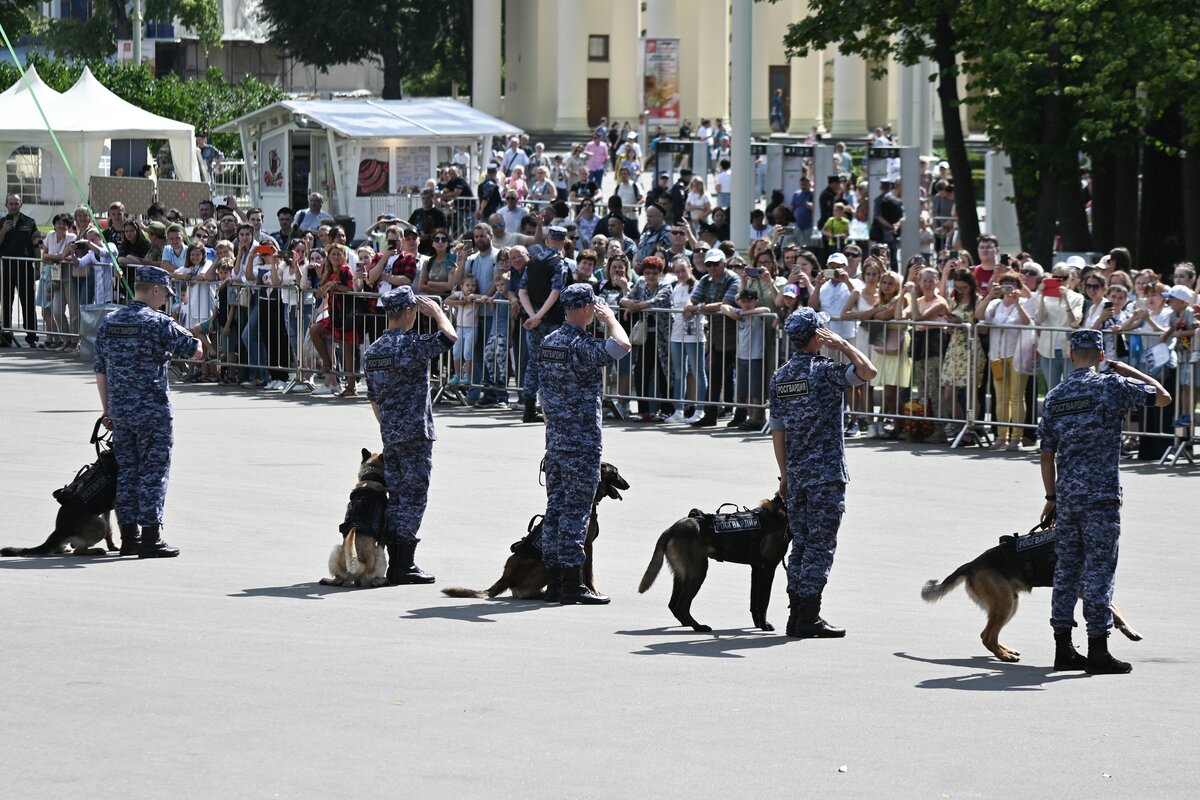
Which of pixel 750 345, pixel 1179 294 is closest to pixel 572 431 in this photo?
pixel 1179 294

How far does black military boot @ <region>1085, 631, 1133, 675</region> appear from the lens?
9484 millimetres

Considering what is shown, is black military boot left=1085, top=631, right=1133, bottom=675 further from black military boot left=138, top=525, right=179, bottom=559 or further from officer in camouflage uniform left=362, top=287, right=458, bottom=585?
black military boot left=138, top=525, right=179, bottom=559

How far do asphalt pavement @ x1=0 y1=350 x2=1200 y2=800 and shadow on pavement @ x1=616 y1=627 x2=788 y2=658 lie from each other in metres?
0.03

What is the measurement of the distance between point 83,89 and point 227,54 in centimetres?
6663

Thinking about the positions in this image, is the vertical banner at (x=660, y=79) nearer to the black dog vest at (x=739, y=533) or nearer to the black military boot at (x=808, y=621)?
the black dog vest at (x=739, y=533)

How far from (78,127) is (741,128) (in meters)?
16.6

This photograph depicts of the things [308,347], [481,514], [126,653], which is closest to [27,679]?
[126,653]

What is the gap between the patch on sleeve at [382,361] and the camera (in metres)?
11.4

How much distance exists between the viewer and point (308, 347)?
22.0m

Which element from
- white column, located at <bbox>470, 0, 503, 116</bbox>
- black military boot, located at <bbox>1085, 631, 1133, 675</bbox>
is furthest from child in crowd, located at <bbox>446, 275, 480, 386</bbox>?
white column, located at <bbox>470, 0, 503, 116</bbox>

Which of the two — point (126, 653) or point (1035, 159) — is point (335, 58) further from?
point (126, 653)

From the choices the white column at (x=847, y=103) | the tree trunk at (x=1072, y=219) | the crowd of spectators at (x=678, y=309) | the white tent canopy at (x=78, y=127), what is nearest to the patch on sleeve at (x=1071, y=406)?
the crowd of spectators at (x=678, y=309)

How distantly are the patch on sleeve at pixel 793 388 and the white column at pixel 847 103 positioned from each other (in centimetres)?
7406

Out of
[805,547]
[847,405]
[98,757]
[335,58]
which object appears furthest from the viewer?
[335,58]
